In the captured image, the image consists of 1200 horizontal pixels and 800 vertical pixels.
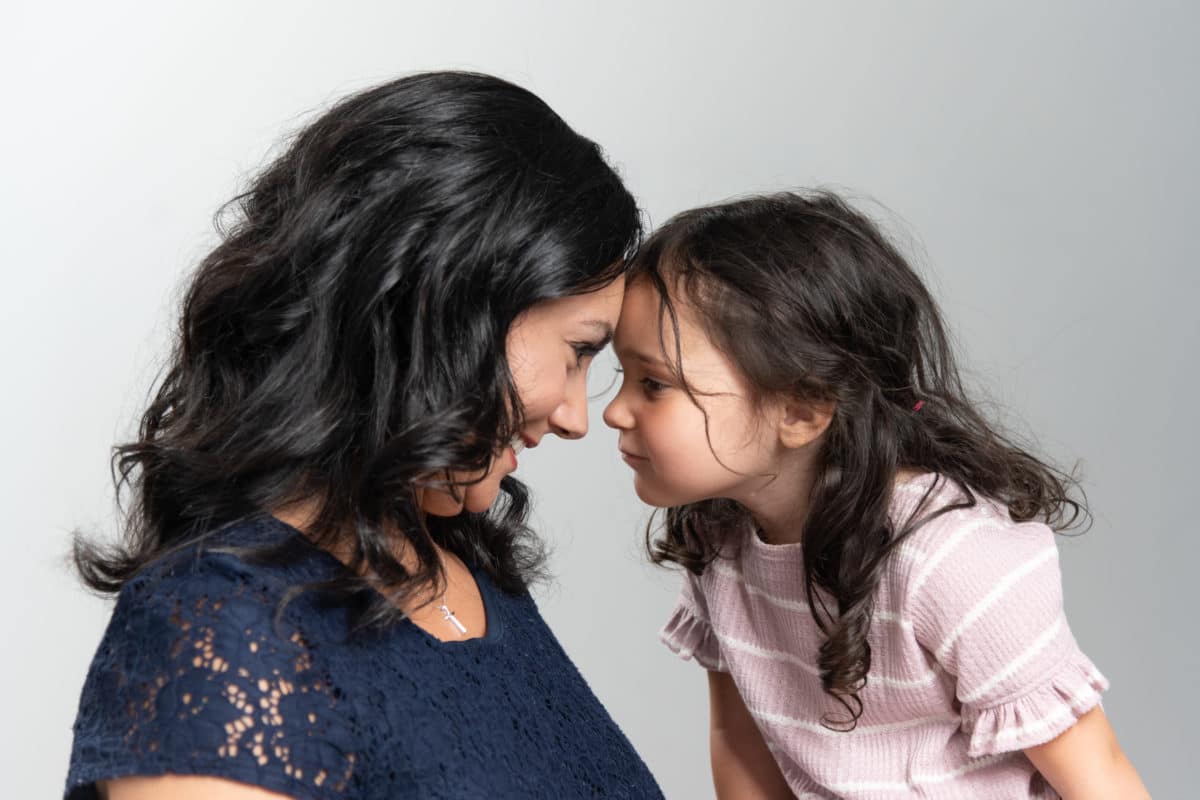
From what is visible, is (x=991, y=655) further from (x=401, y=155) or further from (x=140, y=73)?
(x=140, y=73)

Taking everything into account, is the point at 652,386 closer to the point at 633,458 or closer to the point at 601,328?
the point at 633,458

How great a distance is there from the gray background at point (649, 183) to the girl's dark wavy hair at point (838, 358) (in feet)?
2.29

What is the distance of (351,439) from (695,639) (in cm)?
81

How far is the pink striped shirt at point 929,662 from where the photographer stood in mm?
1358

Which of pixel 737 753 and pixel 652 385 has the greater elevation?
pixel 652 385

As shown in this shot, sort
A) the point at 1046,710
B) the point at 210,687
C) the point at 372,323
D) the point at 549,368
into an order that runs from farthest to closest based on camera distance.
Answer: the point at 1046,710, the point at 549,368, the point at 372,323, the point at 210,687

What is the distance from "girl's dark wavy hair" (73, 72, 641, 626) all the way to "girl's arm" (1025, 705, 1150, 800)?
0.68 metres

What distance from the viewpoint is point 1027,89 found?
2525 millimetres

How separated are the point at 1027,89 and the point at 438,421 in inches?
72.7

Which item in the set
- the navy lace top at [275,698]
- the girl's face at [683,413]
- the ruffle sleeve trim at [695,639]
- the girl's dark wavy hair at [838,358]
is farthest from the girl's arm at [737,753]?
the navy lace top at [275,698]

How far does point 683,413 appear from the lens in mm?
1455

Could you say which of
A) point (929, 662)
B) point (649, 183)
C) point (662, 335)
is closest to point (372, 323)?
point (662, 335)

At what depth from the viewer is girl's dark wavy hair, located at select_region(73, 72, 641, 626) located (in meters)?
1.07

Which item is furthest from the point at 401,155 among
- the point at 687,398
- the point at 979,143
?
the point at 979,143
